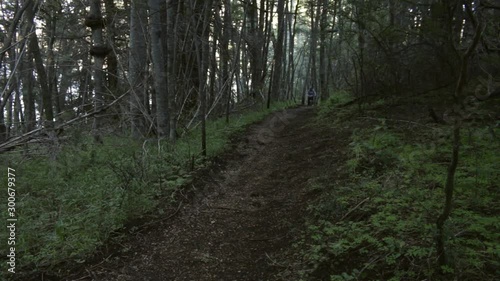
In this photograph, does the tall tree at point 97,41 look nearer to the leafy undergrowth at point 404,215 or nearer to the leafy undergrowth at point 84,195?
the leafy undergrowth at point 84,195

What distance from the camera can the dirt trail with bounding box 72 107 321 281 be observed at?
12.5ft

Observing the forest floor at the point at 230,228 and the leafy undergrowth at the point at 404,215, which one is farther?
the forest floor at the point at 230,228

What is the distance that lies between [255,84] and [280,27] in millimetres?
4217

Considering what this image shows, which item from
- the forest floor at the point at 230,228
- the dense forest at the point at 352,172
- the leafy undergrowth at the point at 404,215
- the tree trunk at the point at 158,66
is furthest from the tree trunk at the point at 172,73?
the leafy undergrowth at the point at 404,215

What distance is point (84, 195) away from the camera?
5062mm

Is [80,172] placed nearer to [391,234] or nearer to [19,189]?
[19,189]

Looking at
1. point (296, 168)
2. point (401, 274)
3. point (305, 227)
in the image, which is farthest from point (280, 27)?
point (401, 274)

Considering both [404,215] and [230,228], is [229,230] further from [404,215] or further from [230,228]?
[404,215]

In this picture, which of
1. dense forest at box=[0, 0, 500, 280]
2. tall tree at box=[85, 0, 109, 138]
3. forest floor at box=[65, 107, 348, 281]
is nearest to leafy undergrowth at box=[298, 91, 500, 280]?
dense forest at box=[0, 0, 500, 280]

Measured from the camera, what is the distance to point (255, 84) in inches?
671

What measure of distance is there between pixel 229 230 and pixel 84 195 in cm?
223

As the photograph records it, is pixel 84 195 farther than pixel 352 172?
No

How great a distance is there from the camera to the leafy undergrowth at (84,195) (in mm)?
3863

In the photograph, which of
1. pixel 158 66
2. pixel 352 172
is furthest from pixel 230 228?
pixel 158 66
